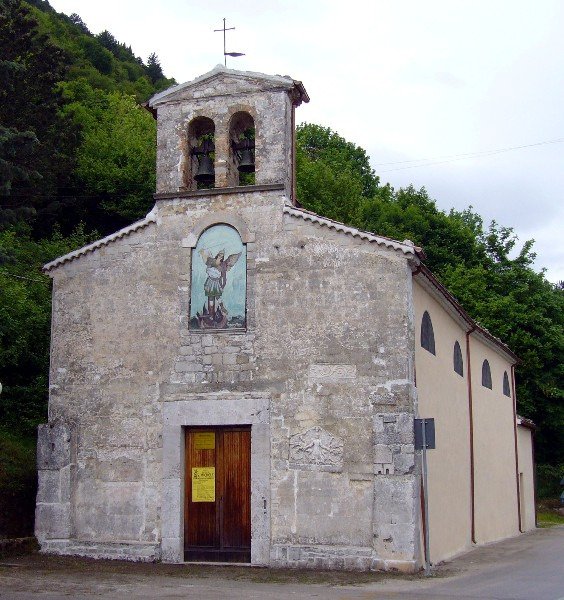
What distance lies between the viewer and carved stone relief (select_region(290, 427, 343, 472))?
14.5m

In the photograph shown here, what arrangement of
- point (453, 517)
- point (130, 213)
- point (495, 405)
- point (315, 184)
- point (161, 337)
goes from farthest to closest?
point (315, 184), point (130, 213), point (495, 405), point (453, 517), point (161, 337)

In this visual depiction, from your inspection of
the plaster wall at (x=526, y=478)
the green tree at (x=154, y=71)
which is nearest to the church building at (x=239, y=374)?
the plaster wall at (x=526, y=478)

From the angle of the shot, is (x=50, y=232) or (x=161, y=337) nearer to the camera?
(x=161, y=337)

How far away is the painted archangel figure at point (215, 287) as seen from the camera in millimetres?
15594

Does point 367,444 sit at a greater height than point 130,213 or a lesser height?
lesser

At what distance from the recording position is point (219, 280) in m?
15.7

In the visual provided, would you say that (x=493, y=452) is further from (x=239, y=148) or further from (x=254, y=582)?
(x=254, y=582)

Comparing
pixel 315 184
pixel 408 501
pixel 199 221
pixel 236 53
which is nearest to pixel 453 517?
pixel 408 501

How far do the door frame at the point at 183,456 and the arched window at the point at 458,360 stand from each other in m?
6.19


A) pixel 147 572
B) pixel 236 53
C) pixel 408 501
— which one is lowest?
pixel 147 572

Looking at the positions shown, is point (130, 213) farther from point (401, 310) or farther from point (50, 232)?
point (401, 310)

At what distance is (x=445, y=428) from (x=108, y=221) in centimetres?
2347

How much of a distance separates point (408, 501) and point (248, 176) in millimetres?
24833

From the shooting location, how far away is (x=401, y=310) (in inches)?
579
